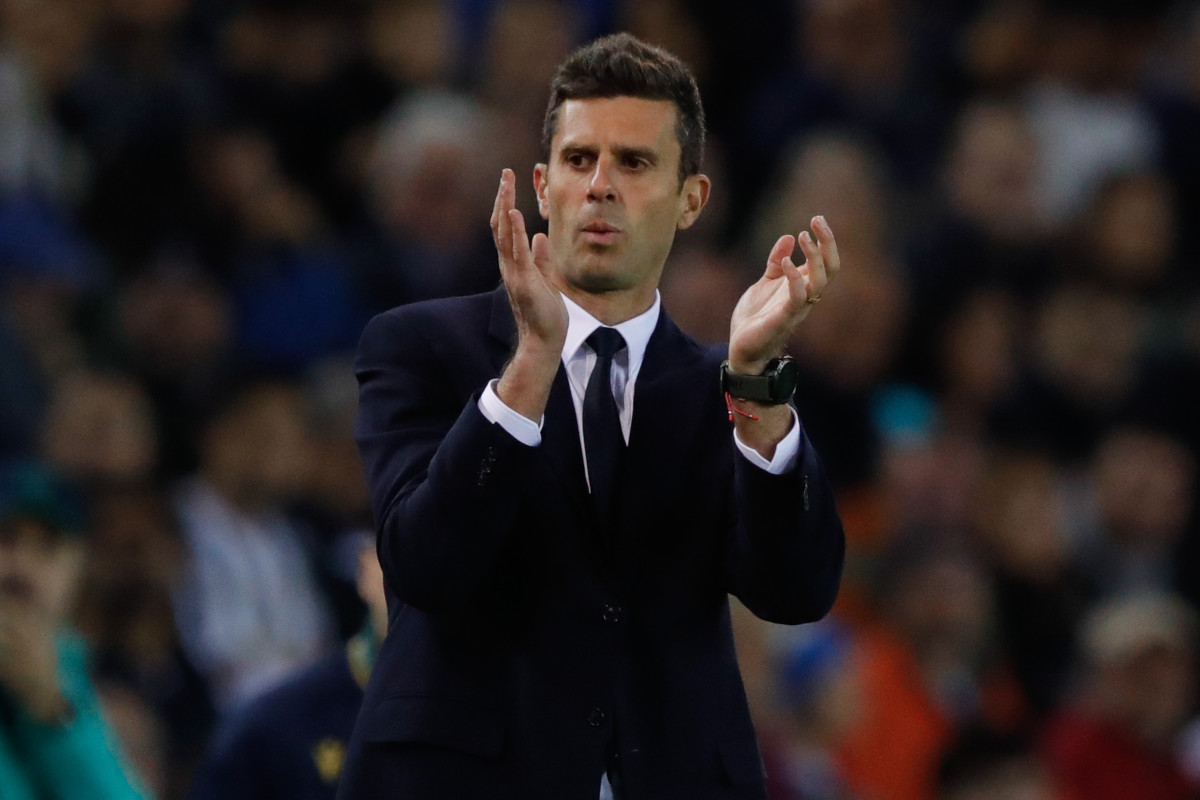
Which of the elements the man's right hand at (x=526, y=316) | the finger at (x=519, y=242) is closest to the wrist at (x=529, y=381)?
the man's right hand at (x=526, y=316)

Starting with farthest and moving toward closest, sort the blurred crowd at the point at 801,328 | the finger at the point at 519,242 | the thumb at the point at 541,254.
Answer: the blurred crowd at the point at 801,328
the thumb at the point at 541,254
the finger at the point at 519,242

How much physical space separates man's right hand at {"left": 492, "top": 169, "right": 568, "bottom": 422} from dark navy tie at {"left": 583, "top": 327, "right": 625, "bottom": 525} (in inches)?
8.2

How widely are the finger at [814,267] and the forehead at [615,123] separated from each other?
1.03 ft

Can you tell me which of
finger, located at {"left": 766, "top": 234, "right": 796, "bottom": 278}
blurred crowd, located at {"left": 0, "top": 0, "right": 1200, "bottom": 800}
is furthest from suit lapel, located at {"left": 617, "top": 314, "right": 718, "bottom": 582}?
blurred crowd, located at {"left": 0, "top": 0, "right": 1200, "bottom": 800}

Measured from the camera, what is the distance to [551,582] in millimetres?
3033

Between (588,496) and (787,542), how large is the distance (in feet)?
0.96

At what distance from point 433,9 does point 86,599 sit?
11.0ft

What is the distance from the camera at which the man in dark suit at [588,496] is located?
2.90 meters

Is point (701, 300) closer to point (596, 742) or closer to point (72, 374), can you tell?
point (72, 374)

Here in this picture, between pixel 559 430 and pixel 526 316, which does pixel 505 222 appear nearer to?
pixel 526 316

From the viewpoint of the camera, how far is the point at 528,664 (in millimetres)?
3008

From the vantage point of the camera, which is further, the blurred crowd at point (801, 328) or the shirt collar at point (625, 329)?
the blurred crowd at point (801, 328)

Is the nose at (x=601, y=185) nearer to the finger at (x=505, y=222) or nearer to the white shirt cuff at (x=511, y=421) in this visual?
the finger at (x=505, y=222)

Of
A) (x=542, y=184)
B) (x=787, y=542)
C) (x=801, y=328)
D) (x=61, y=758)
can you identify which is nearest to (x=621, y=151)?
(x=542, y=184)
